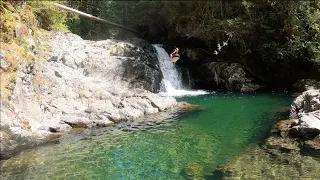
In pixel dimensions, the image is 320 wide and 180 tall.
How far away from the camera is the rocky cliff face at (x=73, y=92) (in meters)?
12.6

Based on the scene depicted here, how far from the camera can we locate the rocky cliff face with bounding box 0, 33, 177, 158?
41.5 ft

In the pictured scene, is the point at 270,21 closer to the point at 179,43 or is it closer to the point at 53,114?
the point at 179,43

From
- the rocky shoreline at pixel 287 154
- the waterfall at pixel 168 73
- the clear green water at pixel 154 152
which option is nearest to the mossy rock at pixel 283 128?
the rocky shoreline at pixel 287 154

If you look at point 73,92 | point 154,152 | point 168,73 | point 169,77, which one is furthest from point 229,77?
point 154,152

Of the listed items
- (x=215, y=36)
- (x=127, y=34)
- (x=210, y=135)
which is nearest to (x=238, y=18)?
(x=215, y=36)

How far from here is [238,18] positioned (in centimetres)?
2366

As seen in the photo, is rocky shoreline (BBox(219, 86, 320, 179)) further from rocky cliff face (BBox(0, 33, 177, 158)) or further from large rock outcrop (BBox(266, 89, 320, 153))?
rocky cliff face (BBox(0, 33, 177, 158))

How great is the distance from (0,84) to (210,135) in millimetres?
8668

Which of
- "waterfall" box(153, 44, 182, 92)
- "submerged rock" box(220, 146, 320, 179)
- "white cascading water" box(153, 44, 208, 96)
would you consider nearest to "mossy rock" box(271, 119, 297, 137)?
"submerged rock" box(220, 146, 320, 179)

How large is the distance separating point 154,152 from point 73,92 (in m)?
6.92

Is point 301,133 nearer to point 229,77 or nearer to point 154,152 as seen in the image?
point 154,152

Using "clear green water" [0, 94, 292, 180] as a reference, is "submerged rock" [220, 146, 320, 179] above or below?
above

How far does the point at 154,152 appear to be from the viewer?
11.5 meters

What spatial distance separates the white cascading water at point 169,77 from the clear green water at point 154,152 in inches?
331
